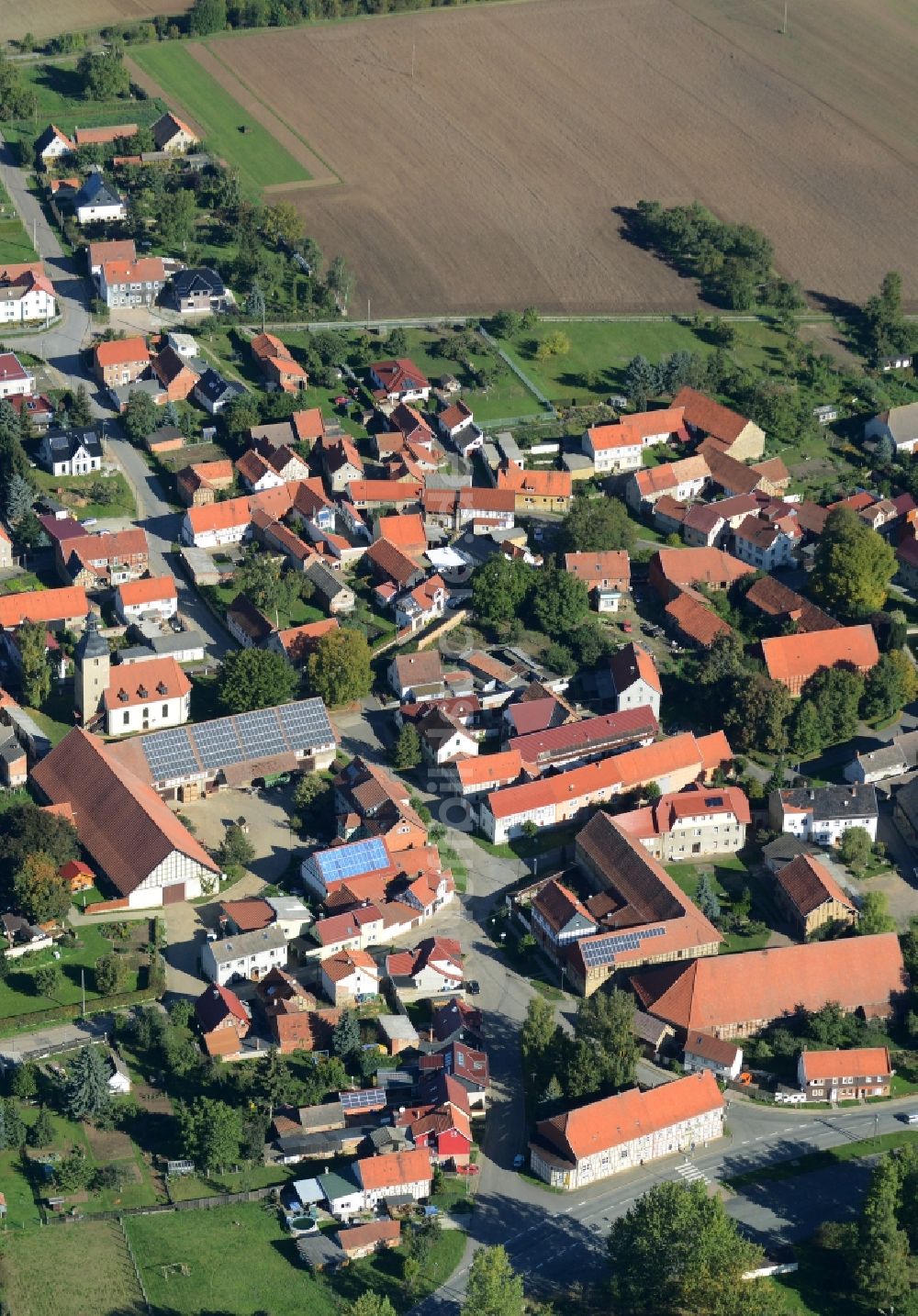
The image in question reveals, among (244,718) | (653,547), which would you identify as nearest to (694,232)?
(653,547)

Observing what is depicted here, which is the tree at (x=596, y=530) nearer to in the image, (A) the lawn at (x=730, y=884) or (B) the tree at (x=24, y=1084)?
(A) the lawn at (x=730, y=884)

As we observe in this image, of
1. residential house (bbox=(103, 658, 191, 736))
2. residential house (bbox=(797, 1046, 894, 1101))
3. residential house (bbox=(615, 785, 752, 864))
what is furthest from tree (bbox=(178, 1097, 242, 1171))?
residential house (bbox=(103, 658, 191, 736))

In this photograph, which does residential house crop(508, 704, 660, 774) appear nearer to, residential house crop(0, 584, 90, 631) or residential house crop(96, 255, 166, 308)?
residential house crop(0, 584, 90, 631)

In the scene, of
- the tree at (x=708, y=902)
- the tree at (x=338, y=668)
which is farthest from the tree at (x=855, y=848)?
the tree at (x=338, y=668)

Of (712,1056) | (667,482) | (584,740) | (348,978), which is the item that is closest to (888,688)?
(584,740)

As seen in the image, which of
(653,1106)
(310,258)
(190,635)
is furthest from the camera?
(310,258)

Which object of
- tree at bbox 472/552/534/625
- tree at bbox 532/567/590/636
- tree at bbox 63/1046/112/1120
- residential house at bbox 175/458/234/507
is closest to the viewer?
tree at bbox 63/1046/112/1120

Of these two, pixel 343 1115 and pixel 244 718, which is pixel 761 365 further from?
pixel 343 1115
